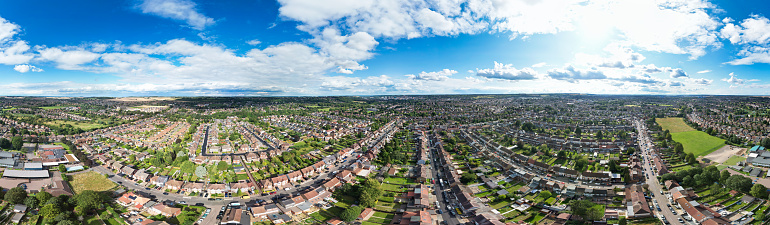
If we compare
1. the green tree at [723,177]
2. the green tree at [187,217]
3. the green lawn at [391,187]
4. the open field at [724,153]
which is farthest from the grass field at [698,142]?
the green tree at [187,217]

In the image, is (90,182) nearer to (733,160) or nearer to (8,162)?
(8,162)

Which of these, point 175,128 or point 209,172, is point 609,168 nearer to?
point 209,172

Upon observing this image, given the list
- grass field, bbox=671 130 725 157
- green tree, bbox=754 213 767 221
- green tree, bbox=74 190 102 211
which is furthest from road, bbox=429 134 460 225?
grass field, bbox=671 130 725 157

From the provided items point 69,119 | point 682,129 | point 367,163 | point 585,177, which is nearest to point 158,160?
point 367,163

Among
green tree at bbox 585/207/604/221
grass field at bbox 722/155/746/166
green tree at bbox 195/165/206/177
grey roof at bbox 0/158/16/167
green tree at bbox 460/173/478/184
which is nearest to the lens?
green tree at bbox 585/207/604/221

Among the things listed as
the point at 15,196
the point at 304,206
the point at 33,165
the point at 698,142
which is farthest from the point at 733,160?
the point at 33,165

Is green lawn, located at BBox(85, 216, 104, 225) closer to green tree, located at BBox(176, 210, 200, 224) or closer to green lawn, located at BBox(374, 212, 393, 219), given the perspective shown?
green tree, located at BBox(176, 210, 200, 224)
